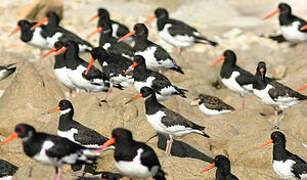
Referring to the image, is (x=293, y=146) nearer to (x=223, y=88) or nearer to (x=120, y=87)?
(x=120, y=87)

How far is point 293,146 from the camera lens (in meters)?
10.5

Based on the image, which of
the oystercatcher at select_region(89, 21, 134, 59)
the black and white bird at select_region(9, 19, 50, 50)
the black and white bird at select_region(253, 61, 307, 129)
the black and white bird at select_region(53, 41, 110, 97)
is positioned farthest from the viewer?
the black and white bird at select_region(9, 19, 50, 50)

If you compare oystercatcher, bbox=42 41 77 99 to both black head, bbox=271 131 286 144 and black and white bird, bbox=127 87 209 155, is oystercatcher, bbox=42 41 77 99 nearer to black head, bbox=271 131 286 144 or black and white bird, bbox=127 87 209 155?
black and white bird, bbox=127 87 209 155

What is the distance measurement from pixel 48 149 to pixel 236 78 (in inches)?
288

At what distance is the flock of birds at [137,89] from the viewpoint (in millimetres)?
7559

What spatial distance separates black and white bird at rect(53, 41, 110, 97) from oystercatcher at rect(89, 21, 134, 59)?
146 cm

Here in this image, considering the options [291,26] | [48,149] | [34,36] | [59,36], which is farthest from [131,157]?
[291,26]

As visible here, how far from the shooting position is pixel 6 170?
28.8ft

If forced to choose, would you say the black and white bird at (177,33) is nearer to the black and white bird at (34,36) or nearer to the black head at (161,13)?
the black head at (161,13)

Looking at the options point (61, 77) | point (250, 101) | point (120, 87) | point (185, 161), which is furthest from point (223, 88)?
point (185, 161)

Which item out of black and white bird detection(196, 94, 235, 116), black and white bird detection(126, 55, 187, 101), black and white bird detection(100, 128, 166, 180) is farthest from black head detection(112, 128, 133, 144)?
black and white bird detection(196, 94, 235, 116)

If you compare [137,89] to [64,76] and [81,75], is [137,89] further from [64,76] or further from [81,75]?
[64,76]

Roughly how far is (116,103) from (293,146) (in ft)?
11.5

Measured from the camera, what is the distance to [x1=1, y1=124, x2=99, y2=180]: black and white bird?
285 inches
